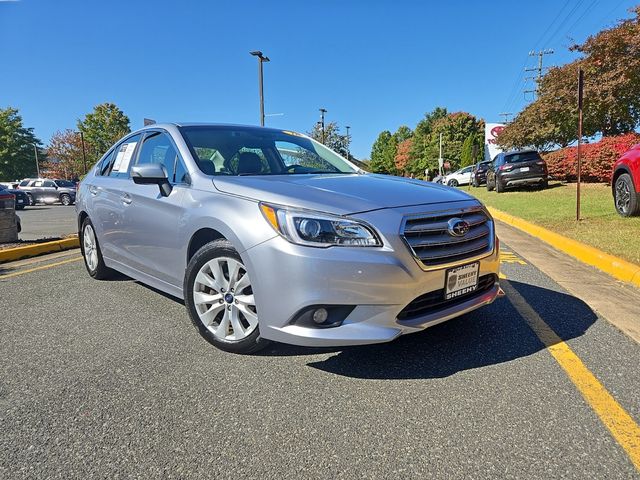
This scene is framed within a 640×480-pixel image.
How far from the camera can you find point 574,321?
3.39 m

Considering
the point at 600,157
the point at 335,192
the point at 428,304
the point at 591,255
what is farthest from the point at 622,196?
the point at 600,157

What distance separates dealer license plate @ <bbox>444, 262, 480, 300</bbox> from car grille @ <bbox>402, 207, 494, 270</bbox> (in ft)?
0.18

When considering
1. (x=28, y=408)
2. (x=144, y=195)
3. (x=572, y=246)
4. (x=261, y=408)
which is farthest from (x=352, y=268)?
(x=572, y=246)

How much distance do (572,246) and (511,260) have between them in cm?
108

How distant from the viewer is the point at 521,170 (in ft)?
54.3

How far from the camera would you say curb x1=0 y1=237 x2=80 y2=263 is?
6234 millimetres

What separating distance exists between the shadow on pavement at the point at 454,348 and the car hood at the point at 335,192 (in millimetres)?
952

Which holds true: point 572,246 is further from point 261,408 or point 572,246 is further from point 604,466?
point 261,408

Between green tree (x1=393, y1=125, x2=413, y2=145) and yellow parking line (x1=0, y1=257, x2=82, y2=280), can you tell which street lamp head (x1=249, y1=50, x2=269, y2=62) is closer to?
yellow parking line (x1=0, y1=257, x2=82, y2=280)

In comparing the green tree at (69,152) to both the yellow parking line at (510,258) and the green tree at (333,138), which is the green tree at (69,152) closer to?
the green tree at (333,138)

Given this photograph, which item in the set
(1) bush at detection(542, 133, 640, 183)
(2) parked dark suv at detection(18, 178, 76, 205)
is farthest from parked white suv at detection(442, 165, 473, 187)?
(2) parked dark suv at detection(18, 178, 76, 205)

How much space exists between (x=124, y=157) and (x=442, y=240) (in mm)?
3226

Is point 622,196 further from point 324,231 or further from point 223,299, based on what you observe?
point 223,299

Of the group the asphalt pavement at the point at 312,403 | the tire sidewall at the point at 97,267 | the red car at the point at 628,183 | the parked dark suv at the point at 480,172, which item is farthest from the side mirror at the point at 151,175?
the parked dark suv at the point at 480,172
